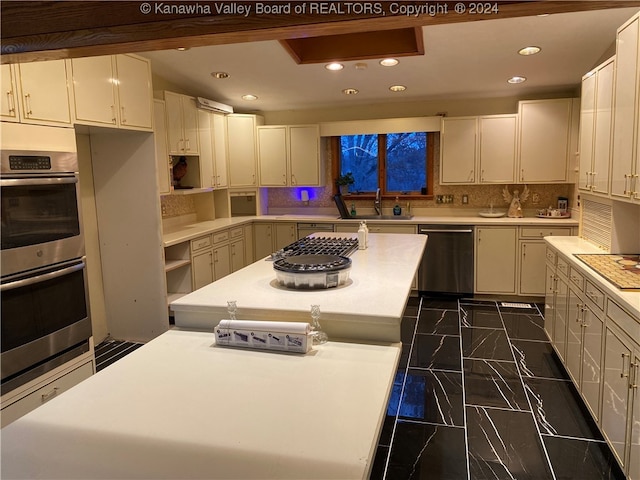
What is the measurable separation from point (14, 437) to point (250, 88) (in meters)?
4.22

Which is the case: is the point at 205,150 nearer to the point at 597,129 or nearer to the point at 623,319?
the point at 597,129

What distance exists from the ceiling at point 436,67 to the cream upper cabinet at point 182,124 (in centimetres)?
24

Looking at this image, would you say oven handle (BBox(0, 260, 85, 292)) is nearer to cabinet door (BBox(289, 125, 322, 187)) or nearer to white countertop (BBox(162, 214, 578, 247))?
white countertop (BBox(162, 214, 578, 247))

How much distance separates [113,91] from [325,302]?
245 cm

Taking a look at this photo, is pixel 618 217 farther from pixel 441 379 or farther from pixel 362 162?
pixel 362 162

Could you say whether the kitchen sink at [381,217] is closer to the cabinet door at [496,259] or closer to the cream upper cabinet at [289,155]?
the cream upper cabinet at [289,155]

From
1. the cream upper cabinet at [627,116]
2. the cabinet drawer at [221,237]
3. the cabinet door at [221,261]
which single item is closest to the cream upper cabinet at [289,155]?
the cabinet drawer at [221,237]

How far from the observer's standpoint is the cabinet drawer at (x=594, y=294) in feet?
7.58

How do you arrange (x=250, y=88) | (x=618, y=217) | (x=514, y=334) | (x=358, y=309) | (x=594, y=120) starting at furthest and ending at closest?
(x=250, y=88), (x=514, y=334), (x=594, y=120), (x=618, y=217), (x=358, y=309)

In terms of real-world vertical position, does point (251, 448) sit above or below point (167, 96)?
below

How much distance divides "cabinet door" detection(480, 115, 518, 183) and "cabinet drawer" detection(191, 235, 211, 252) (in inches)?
123

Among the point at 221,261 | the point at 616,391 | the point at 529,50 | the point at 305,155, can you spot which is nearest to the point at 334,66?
the point at 529,50

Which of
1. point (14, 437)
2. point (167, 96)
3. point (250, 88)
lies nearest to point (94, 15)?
point (14, 437)

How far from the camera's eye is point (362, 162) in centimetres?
591
